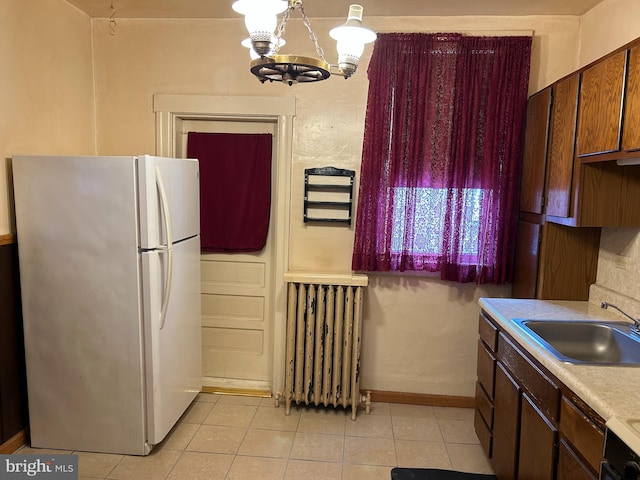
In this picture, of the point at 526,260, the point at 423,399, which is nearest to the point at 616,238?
the point at 526,260

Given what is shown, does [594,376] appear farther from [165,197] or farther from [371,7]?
[371,7]

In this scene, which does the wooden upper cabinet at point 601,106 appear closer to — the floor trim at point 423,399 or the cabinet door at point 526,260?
the cabinet door at point 526,260

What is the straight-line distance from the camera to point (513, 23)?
2891 millimetres

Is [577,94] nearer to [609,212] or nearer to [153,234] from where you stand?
[609,212]

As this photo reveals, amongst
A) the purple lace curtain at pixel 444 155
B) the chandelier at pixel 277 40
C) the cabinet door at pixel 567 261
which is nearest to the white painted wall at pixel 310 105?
the purple lace curtain at pixel 444 155

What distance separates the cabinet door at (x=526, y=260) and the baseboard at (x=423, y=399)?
85 cm

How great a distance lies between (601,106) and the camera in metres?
2.02

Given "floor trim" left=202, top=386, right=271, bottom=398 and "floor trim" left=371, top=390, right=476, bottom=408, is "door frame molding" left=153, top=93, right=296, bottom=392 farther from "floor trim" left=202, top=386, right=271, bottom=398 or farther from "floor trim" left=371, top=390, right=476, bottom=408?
"floor trim" left=371, top=390, right=476, bottom=408

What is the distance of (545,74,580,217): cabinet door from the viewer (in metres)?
2.25

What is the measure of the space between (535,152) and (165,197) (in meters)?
2.11

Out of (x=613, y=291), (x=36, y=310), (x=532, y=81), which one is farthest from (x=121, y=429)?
(x=532, y=81)

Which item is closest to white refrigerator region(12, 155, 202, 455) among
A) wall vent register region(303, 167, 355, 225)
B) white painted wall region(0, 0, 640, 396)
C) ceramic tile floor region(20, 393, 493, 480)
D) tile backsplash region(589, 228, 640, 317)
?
ceramic tile floor region(20, 393, 493, 480)

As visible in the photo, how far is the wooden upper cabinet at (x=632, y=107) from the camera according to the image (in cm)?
178

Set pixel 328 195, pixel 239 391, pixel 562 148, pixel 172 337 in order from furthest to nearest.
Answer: pixel 239 391
pixel 328 195
pixel 172 337
pixel 562 148
